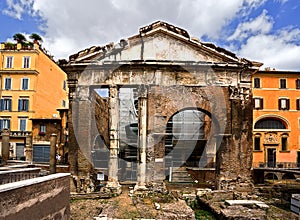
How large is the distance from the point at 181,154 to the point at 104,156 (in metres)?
7.90

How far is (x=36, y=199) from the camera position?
5867 mm

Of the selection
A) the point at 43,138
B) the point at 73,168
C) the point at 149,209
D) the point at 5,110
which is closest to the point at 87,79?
the point at 73,168

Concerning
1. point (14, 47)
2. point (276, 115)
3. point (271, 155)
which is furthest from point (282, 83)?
point (14, 47)

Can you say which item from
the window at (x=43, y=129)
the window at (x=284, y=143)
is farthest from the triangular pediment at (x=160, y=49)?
the window at (x=284, y=143)

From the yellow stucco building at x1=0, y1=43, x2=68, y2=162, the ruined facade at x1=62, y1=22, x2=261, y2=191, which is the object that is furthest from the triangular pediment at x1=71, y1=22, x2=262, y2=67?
the yellow stucco building at x1=0, y1=43, x2=68, y2=162

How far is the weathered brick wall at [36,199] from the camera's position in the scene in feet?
16.3

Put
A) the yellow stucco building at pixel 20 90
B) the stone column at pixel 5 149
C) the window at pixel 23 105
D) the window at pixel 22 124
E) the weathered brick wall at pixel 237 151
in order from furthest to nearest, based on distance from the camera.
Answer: the window at pixel 23 105 → the window at pixel 22 124 → the yellow stucco building at pixel 20 90 → the weathered brick wall at pixel 237 151 → the stone column at pixel 5 149

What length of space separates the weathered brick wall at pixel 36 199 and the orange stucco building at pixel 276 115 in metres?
24.3

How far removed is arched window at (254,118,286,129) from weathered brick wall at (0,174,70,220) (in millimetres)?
24485

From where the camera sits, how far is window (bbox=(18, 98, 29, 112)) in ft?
92.7

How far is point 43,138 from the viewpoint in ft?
80.6

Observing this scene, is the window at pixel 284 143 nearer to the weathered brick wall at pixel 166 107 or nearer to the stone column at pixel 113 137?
the weathered brick wall at pixel 166 107

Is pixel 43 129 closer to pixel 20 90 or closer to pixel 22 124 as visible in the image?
pixel 22 124

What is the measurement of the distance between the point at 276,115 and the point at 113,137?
763 inches
